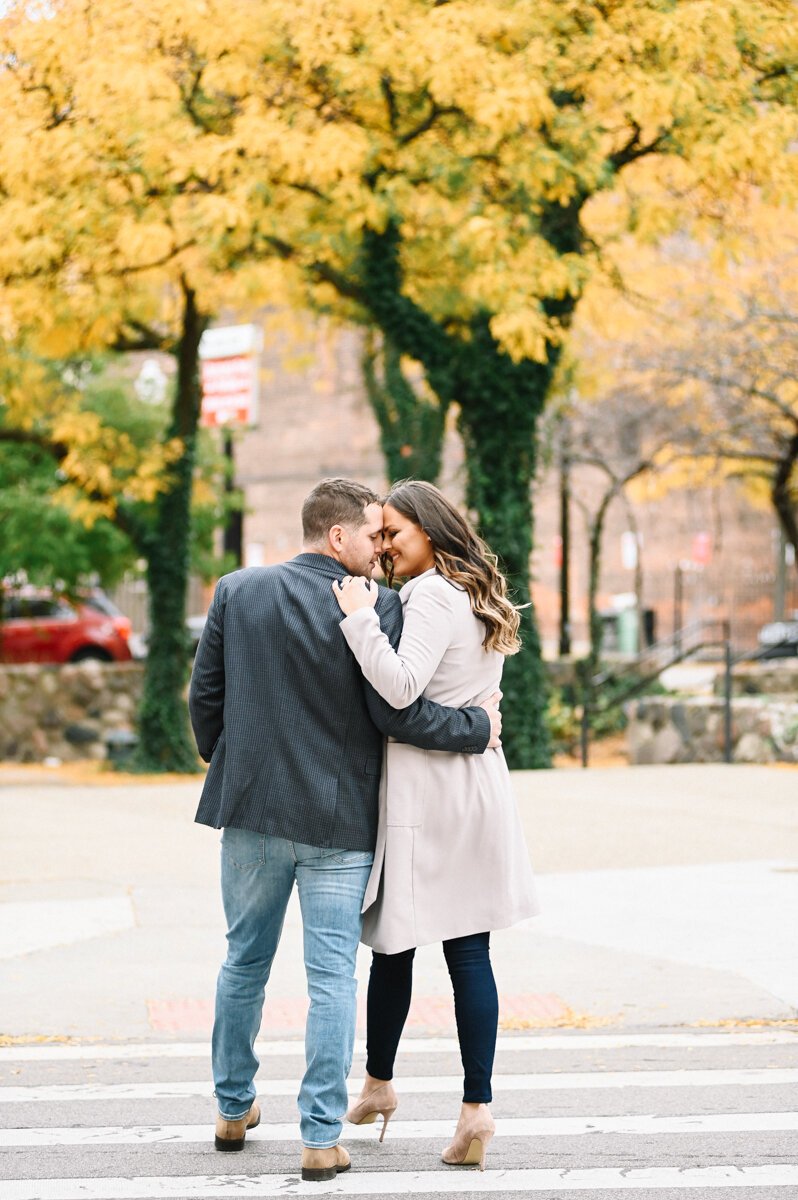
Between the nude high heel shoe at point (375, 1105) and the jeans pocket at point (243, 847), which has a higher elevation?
the jeans pocket at point (243, 847)

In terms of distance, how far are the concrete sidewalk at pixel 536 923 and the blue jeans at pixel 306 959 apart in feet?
5.45

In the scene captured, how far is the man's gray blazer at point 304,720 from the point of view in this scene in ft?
14.2

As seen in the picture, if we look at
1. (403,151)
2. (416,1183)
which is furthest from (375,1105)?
(403,151)

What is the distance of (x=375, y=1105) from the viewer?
4.67 metres

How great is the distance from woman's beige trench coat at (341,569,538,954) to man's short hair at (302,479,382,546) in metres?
0.27

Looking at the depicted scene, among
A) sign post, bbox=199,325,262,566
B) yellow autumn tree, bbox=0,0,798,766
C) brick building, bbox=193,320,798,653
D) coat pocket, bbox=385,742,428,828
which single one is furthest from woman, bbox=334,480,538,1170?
brick building, bbox=193,320,798,653

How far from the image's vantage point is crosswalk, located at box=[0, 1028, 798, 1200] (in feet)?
14.1

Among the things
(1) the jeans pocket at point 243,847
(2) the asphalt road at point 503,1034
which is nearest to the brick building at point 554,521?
(2) the asphalt road at point 503,1034

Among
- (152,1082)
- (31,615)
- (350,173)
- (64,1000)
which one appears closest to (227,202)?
(350,173)

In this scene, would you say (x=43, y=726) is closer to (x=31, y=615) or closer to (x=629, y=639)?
(x=31, y=615)

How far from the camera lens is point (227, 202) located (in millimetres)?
13688

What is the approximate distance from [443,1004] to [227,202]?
8794 millimetres

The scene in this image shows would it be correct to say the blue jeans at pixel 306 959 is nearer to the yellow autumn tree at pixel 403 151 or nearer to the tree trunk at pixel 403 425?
the yellow autumn tree at pixel 403 151

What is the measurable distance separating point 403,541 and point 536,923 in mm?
4080
